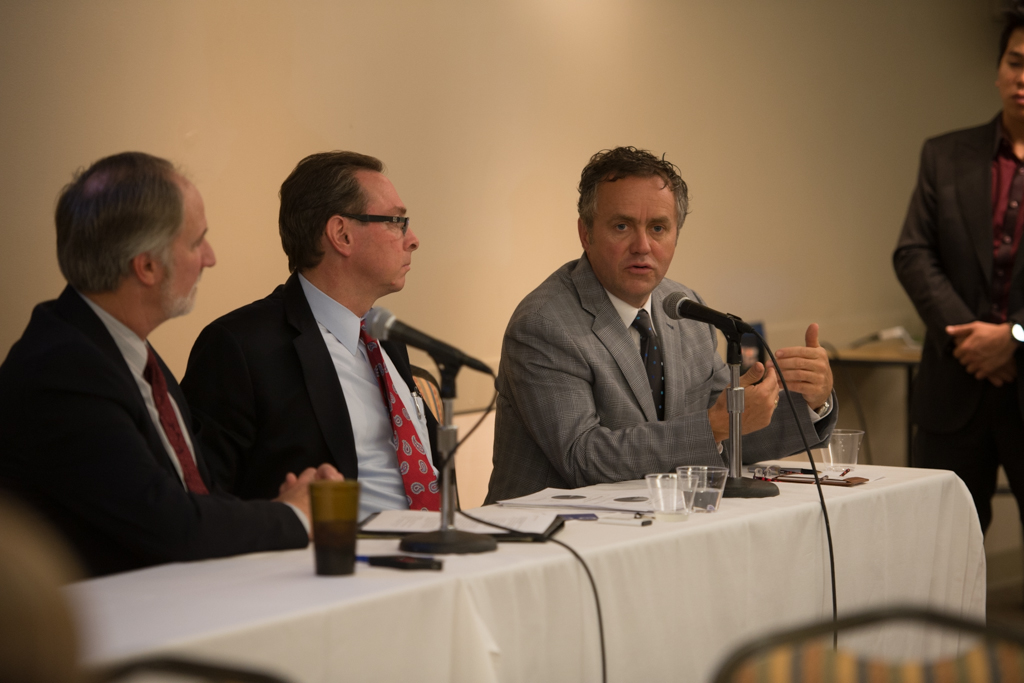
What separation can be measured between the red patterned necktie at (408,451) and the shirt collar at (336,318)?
0.06 metres

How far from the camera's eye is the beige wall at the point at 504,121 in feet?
9.18

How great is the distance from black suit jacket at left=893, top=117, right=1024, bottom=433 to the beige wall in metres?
1.12

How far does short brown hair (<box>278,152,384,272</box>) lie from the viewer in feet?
7.82

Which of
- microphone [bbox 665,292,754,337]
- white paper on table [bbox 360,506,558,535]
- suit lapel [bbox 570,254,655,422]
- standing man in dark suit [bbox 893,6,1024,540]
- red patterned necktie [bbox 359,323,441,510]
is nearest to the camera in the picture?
white paper on table [bbox 360,506,558,535]

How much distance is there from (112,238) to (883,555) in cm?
156

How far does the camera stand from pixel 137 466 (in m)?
1.53

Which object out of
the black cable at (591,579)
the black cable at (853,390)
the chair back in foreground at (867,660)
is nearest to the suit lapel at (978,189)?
the black cable at (853,390)

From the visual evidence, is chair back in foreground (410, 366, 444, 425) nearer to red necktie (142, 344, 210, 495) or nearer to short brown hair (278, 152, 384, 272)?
short brown hair (278, 152, 384, 272)

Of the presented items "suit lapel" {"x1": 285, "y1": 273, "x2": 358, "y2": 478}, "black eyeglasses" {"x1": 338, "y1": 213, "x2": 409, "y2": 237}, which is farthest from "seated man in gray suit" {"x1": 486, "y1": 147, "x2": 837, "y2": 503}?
"suit lapel" {"x1": 285, "y1": 273, "x2": 358, "y2": 478}

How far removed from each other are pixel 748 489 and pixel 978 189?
6.56ft

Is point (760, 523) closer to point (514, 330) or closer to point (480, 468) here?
point (514, 330)

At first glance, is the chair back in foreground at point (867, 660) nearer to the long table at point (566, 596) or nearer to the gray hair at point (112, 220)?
the long table at point (566, 596)

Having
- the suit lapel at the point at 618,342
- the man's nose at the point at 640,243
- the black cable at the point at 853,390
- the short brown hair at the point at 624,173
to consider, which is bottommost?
the black cable at the point at 853,390

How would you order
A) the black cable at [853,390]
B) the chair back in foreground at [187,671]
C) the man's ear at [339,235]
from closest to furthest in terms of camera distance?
the chair back in foreground at [187,671] → the man's ear at [339,235] → the black cable at [853,390]
